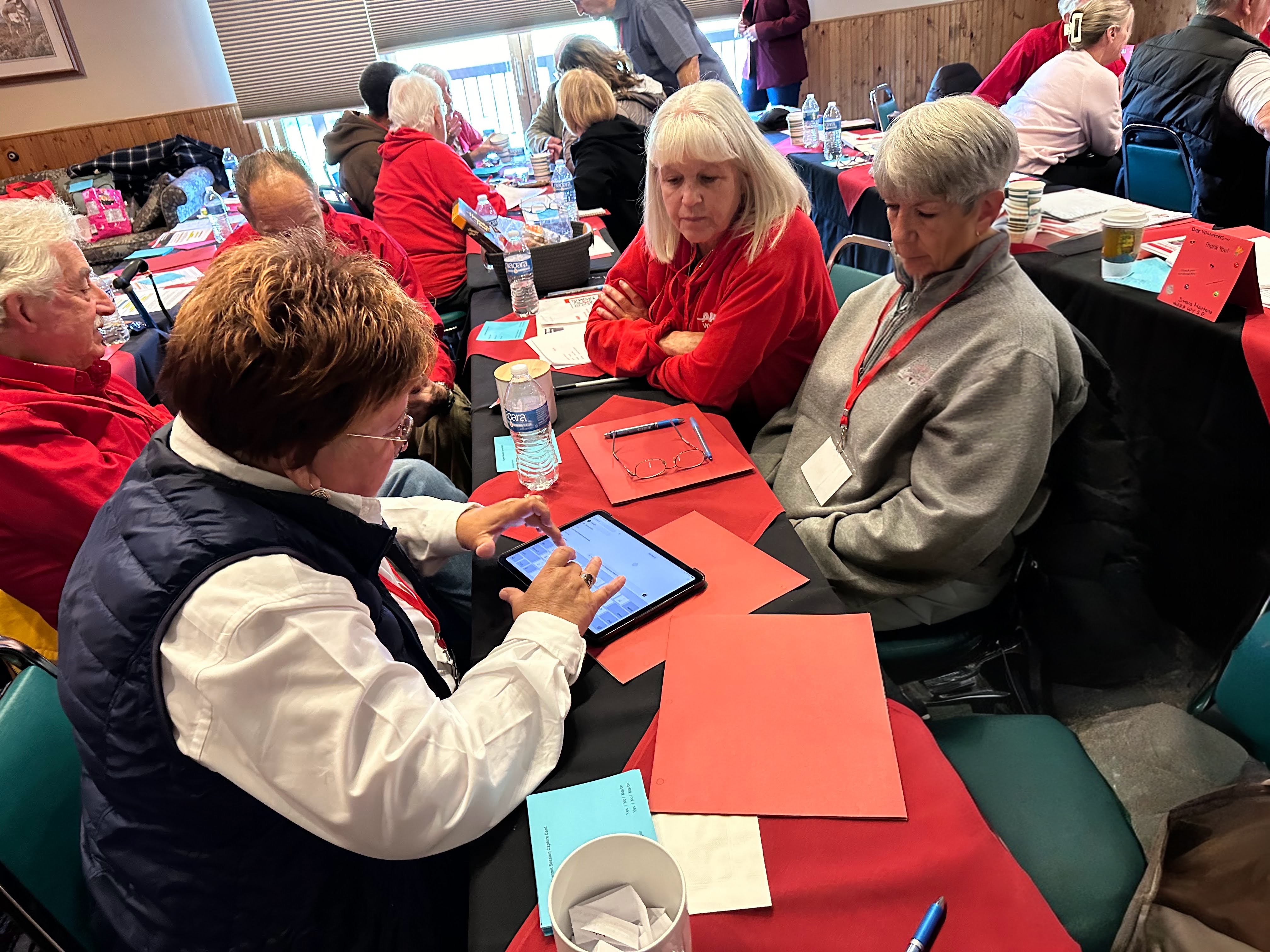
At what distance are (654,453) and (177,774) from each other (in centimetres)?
97

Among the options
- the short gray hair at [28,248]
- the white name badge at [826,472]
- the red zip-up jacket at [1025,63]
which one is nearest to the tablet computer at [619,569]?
the white name badge at [826,472]

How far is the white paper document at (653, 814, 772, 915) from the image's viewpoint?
2.45 feet

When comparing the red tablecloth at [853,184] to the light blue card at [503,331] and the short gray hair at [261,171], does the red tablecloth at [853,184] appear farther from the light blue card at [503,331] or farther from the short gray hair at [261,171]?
the short gray hair at [261,171]

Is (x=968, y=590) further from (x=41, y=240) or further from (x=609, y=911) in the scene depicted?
(x=41, y=240)

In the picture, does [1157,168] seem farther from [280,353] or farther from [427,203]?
[280,353]

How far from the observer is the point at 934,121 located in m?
1.35

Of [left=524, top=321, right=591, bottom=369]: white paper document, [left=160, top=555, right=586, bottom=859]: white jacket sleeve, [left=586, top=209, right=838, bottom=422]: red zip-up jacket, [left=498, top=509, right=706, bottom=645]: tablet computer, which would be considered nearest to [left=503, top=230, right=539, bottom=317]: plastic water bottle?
[left=524, top=321, right=591, bottom=369]: white paper document

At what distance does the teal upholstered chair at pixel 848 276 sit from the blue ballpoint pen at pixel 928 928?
1512 millimetres

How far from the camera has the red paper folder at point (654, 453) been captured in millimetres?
1424

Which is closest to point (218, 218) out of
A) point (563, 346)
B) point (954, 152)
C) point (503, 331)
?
point (503, 331)

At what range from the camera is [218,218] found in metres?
3.94

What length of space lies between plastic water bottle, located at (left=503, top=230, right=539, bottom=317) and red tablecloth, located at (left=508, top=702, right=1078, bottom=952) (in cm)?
190

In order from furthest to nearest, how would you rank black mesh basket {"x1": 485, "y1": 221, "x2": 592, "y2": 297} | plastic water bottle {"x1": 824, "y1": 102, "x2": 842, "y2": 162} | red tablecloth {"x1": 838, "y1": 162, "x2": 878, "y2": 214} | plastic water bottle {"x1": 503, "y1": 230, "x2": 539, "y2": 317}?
plastic water bottle {"x1": 824, "y1": 102, "x2": 842, "y2": 162} → red tablecloth {"x1": 838, "y1": 162, "x2": 878, "y2": 214} → black mesh basket {"x1": 485, "y1": 221, "x2": 592, "y2": 297} → plastic water bottle {"x1": 503, "y1": 230, "x2": 539, "y2": 317}

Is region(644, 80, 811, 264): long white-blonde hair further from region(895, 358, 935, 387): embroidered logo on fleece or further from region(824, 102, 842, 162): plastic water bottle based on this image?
region(824, 102, 842, 162): plastic water bottle
